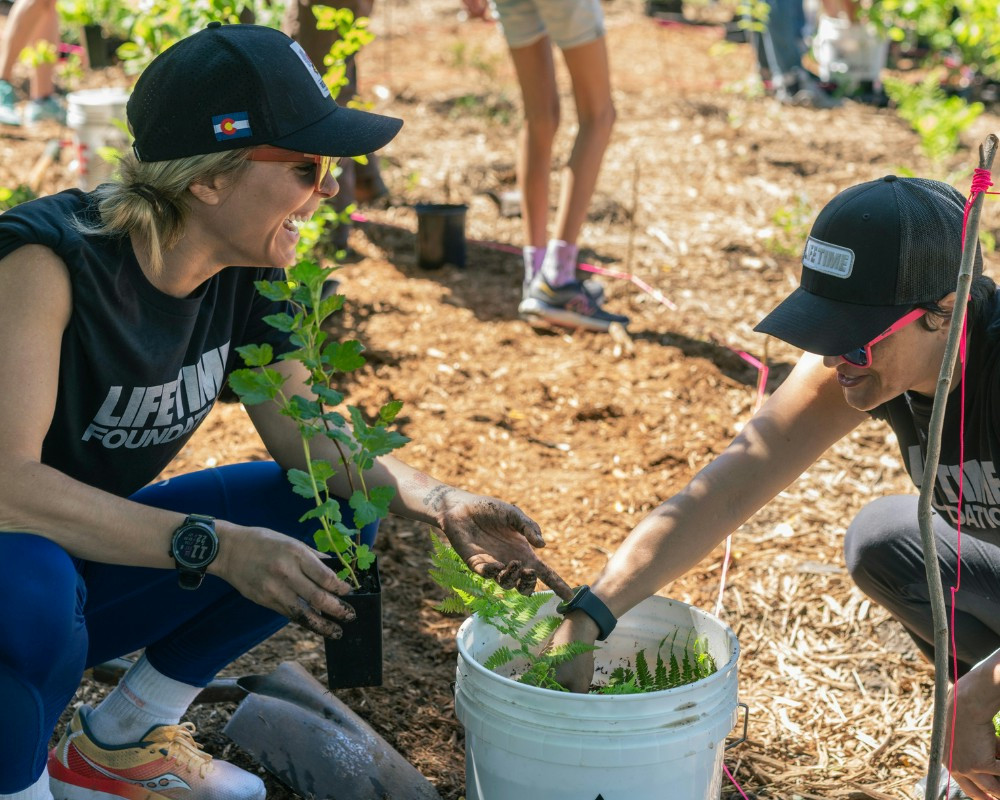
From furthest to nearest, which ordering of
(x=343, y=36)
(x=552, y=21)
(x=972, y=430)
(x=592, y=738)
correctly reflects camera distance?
1. (x=552, y=21)
2. (x=343, y=36)
3. (x=972, y=430)
4. (x=592, y=738)

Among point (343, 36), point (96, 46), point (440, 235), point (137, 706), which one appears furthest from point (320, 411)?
point (96, 46)

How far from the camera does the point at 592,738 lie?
1.68m

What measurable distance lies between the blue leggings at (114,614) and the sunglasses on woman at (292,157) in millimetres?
604

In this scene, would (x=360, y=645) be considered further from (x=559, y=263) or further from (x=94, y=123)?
(x=94, y=123)

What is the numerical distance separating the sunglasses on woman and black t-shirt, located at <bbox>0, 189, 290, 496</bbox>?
265 mm

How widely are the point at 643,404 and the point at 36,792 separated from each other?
2533mm

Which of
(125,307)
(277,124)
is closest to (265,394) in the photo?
(125,307)

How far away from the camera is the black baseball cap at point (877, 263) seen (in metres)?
1.75

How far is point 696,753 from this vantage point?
69.1 inches

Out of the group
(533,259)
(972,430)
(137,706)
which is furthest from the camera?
(533,259)

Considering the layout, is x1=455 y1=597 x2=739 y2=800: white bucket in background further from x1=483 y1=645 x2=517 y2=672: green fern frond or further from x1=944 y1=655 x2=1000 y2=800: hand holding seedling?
x1=944 y1=655 x2=1000 y2=800: hand holding seedling

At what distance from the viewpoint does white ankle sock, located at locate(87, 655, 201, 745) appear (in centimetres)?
210

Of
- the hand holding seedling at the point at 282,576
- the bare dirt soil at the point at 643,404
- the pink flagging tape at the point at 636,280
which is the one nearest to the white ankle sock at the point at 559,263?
the bare dirt soil at the point at 643,404

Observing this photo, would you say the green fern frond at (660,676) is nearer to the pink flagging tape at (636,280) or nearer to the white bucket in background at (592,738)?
the white bucket in background at (592,738)
